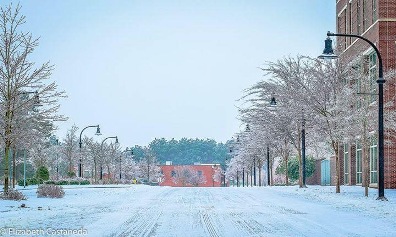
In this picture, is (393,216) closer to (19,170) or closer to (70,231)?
(70,231)

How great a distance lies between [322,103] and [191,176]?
10261 cm

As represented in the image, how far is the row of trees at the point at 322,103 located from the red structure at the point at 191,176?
278 ft

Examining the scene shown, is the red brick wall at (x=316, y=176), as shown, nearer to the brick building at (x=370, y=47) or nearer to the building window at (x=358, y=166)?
the brick building at (x=370, y=47)

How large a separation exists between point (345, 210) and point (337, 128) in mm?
12057

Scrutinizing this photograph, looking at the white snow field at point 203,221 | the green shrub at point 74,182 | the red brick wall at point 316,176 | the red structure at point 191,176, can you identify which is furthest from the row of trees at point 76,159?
the white snow field at point 203,221

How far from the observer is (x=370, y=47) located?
4006 cm

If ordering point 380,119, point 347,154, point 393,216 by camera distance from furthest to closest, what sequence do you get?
point 347,154 < point 380,119 < point 393,216

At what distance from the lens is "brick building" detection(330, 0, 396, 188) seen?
38.3 m

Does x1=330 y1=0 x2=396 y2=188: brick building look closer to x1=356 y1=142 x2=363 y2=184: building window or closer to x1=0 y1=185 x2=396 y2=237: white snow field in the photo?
x1=356 y1=142 x2=363 y2=184: building window

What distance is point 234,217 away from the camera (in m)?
19.0

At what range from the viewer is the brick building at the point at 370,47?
3828cm

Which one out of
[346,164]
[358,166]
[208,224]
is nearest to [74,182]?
[346,164]

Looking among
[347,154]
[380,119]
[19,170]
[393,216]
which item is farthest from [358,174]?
[19,170]

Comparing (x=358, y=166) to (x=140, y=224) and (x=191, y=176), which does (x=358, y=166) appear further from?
(x=191, y=176)
